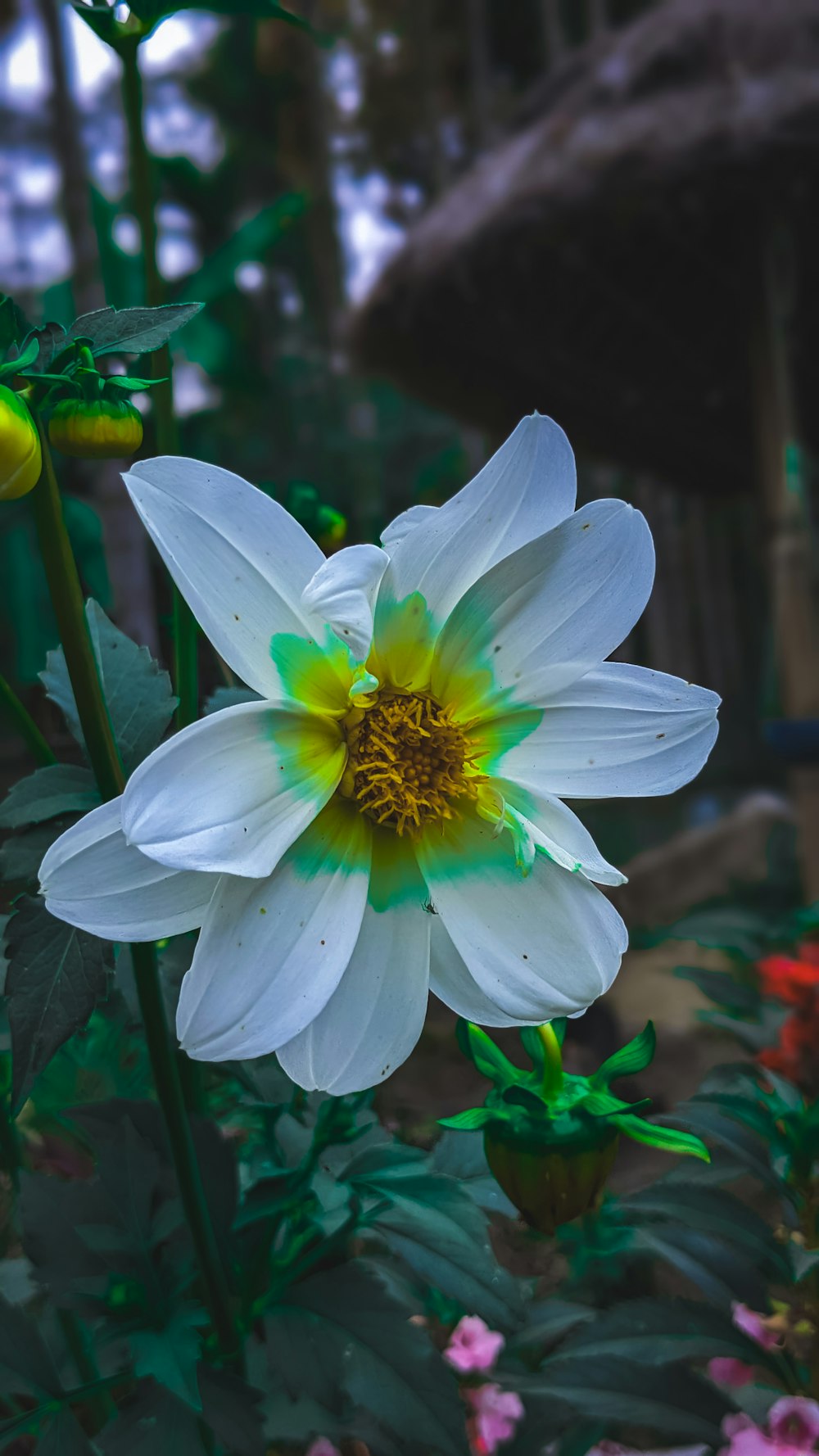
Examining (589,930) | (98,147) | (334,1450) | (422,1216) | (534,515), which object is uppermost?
(98,147)

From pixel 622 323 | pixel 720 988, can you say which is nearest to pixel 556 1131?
pixel 720 988

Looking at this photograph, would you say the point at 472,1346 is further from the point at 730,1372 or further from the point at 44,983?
the point at 44,983

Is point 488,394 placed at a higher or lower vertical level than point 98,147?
lower

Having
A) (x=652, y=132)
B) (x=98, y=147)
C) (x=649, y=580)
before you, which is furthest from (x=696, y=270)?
(x=98, y=147)

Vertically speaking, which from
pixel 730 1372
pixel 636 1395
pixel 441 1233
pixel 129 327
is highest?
pixel 129 327

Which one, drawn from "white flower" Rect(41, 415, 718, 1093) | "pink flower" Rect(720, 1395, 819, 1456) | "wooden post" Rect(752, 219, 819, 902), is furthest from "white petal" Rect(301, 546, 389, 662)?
"wooden post" Rect(752, 219, 819, 902)

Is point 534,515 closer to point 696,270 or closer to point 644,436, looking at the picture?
point 696,270
